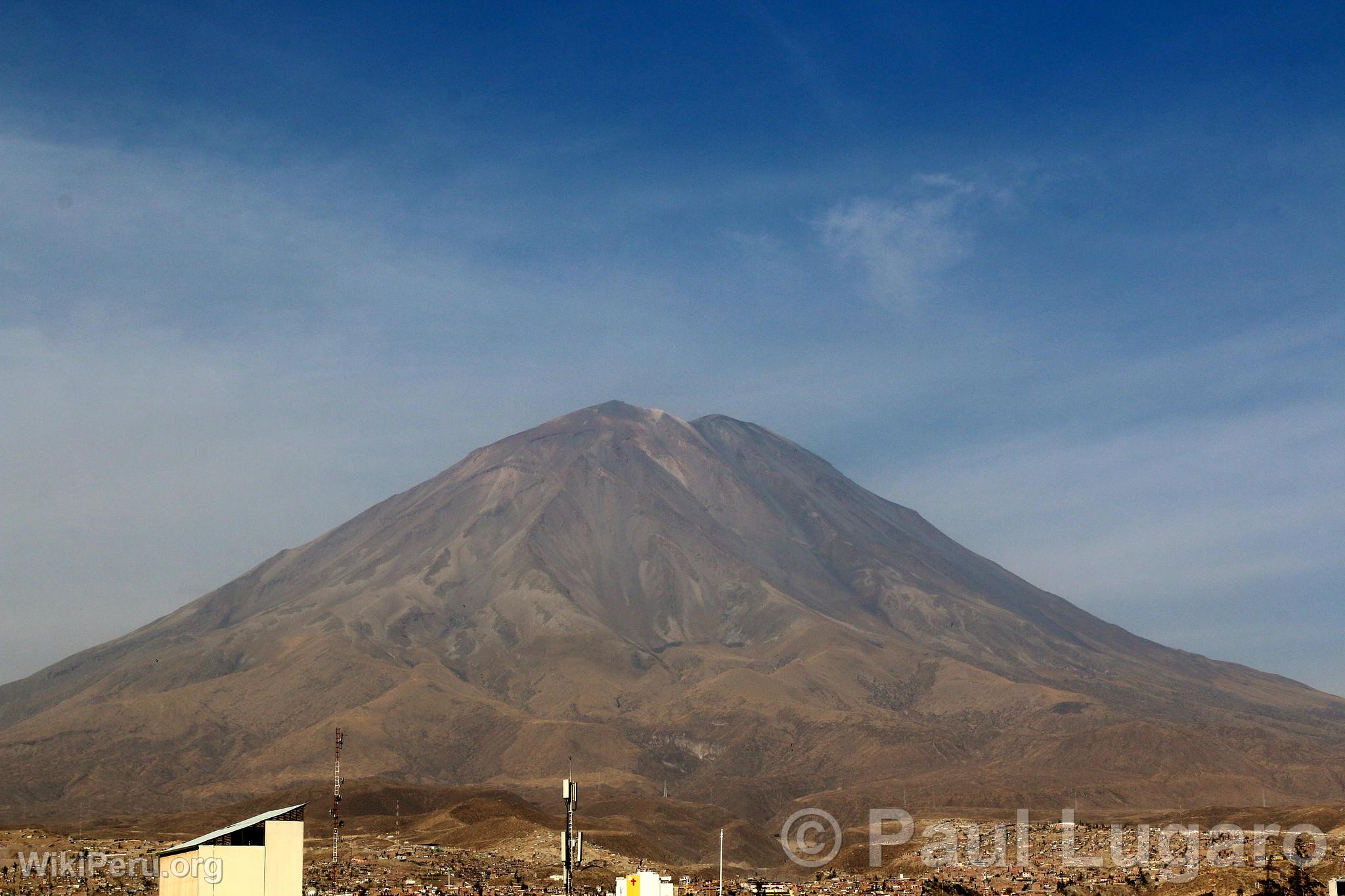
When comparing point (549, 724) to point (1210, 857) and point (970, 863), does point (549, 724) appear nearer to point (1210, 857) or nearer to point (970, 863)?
point (970, 863)

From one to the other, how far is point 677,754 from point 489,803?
73.1 m

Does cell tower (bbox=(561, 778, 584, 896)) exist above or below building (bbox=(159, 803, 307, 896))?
above

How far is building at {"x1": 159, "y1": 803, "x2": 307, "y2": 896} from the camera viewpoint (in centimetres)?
3700

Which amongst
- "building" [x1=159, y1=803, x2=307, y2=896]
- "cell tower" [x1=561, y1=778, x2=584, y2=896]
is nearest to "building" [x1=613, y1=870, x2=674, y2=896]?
"cell tower" [x1=561, y1=778, x2=584, y2=896]

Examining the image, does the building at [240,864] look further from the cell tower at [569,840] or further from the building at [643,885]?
the building at [643,885]

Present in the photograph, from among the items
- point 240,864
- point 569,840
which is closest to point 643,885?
point 569,840

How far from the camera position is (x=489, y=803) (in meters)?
111

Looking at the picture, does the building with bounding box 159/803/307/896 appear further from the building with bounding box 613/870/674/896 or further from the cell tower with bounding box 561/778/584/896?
the building with bounding box 613/870/674/896

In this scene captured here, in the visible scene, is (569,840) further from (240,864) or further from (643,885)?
(643,885)

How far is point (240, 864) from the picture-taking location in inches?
1465

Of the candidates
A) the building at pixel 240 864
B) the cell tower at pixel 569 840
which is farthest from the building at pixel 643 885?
the building at pixel 240 864

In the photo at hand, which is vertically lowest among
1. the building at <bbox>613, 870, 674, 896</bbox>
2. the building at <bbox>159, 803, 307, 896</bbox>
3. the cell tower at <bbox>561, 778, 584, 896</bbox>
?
the building at <bbox>613, 870, 674, 896</bbox>

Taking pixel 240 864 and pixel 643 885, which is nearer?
pixel 240 864

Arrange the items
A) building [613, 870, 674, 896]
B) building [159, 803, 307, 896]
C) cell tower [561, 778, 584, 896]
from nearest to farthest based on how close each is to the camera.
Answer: cell tower [561, 778, 584, 896], building [159, 803, 307, 896], building [613, 870, 674, 896]
